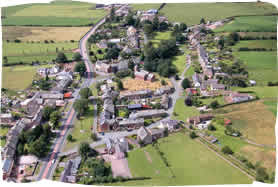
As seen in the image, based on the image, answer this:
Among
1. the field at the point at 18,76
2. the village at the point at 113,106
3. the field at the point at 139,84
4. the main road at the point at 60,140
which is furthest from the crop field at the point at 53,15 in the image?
the field at the point at 139,84

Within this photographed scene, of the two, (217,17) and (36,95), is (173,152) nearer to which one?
(36,95)

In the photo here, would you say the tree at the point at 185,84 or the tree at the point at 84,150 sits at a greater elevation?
the tree at the point at 185,84

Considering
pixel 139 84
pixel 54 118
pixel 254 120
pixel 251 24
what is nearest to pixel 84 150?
pixel 54 118

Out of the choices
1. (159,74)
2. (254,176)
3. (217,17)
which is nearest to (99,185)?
(254,176)

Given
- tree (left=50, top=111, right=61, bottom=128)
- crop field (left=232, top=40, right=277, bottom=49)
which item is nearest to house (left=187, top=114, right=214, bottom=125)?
tree (left=50, top=111, right=61, bottom=128)

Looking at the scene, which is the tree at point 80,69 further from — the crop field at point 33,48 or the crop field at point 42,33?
the crop field at point 42,33

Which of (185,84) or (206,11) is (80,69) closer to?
(185,84)
